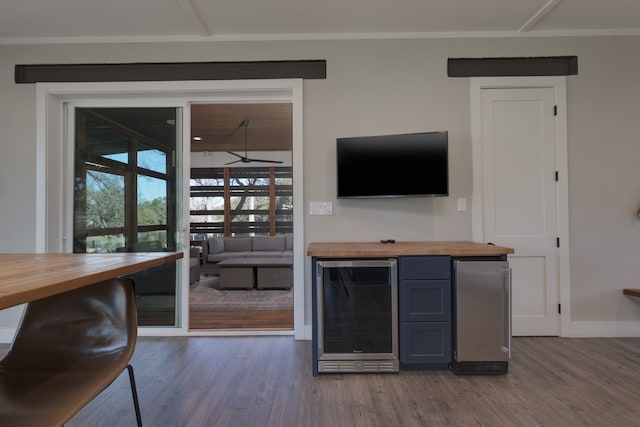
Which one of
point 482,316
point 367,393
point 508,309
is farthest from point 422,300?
point 367,393

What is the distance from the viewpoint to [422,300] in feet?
7.25

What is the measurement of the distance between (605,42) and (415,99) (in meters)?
1.80

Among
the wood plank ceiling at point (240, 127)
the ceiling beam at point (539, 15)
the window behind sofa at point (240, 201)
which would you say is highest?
the ceiling beam at point (539, 15)

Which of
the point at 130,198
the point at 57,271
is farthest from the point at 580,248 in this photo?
the point at 130,198

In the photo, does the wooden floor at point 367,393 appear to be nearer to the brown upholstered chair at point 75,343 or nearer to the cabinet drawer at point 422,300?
the cabinet drawer at point 422,300

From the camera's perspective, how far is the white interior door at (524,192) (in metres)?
2.87

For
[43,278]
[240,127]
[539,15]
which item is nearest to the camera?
[43,278]

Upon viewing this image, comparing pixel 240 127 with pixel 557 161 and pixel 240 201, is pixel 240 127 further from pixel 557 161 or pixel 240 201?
pixel 557 161

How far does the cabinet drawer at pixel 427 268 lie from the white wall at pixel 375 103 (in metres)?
0.68

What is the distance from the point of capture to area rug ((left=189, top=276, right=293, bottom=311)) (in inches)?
157

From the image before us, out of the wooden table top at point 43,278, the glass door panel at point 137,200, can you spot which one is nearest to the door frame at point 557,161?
the wooden table top at point 43,278

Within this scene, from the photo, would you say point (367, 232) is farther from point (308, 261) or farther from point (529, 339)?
point (529, 339)

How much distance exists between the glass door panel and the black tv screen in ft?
5.41

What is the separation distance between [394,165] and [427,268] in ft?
3.02
